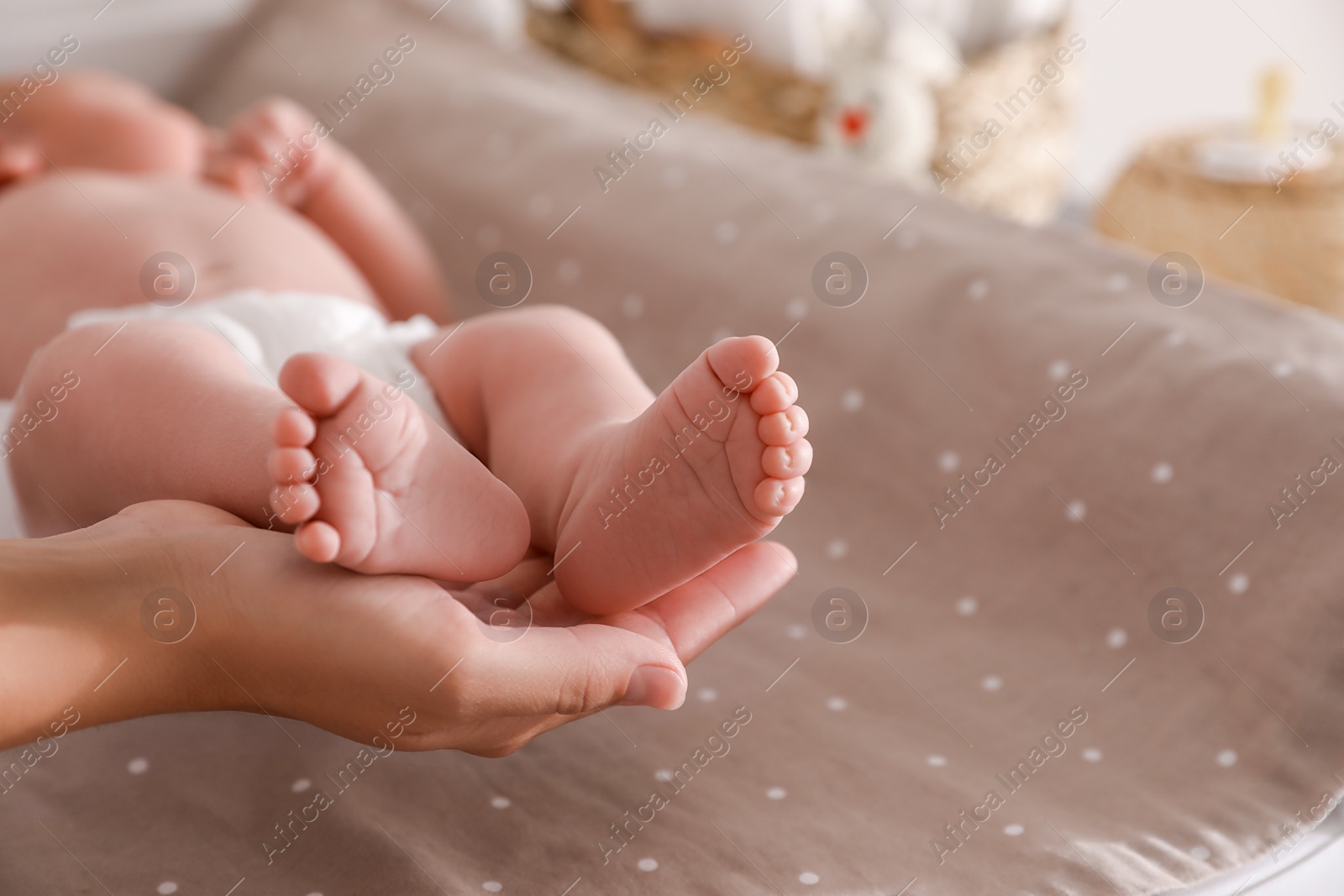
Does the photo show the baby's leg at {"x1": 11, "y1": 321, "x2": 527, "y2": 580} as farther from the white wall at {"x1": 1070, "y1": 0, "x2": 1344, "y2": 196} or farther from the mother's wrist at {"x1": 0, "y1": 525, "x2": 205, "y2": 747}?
the white wall at {"x1": 1070, "y1": 0, "x2": 1344, "y2": 196}

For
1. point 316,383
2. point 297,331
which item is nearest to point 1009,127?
point 297,331

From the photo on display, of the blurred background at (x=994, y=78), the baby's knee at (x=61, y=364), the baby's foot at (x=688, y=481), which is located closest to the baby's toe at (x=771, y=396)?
the baby's foot at (x=688, y=481)

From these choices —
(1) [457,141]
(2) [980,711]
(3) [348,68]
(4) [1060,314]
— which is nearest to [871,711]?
(2) [980,711]

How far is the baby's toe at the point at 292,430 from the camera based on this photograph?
540 millimetres

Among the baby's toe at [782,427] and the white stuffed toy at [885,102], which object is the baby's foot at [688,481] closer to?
the baby's toe at [782,427]

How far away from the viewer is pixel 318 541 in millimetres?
545

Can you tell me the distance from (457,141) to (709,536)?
107 cm

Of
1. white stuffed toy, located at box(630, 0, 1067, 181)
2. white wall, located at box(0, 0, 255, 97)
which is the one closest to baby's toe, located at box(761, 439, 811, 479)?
white stuffed toy, located at box(630, 0, 1067, 181)

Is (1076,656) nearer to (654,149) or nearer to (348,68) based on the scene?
(654,149)

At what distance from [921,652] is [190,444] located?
0.57 metres

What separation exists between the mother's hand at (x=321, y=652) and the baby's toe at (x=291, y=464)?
0.22 feet

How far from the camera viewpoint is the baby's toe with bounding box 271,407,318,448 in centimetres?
54

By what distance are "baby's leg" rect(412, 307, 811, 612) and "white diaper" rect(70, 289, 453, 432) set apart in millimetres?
123

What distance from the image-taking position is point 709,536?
634mm
